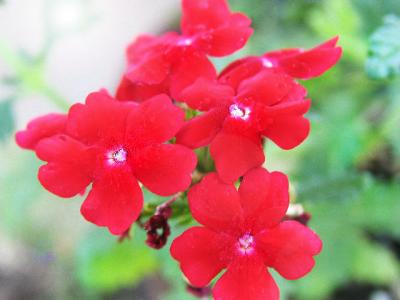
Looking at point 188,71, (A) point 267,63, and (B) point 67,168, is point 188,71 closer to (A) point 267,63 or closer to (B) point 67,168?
(A) point 267,63

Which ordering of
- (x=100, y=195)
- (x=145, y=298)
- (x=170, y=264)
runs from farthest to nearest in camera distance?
1. (x=145, y=298)
2. (x=170, y=264)
3. (x=100, y=195)

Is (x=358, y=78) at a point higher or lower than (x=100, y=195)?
lower

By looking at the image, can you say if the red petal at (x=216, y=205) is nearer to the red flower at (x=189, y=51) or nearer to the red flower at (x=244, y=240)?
the red flower at (x=244, y=240)

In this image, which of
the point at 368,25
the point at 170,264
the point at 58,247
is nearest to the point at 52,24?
the point at 170,264

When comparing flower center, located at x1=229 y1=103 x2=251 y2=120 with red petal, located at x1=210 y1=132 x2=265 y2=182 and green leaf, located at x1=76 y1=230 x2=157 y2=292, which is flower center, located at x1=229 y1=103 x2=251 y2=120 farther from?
green leaf, located at x1=76 y1=230 x2=157 y2=292

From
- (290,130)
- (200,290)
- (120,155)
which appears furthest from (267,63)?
(200,290)

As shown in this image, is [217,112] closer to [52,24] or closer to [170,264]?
[170,264]

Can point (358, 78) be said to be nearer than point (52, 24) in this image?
No
